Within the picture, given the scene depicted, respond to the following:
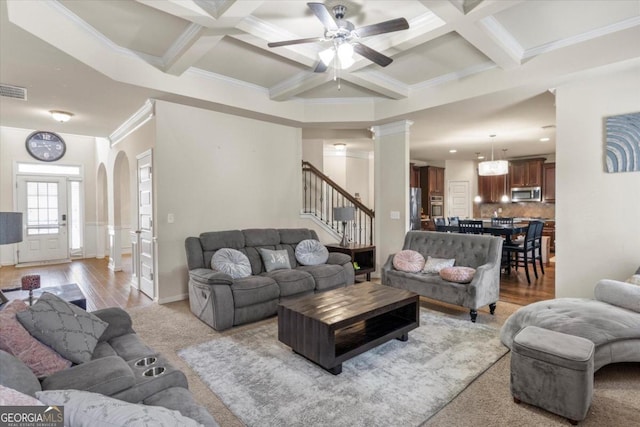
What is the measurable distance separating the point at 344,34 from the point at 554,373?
9.63ft

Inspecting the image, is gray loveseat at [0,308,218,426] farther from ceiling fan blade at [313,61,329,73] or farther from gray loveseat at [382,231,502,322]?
gray loveseat at [382,231,502,322]

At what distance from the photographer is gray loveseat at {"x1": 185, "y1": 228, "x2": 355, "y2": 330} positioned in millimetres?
3531

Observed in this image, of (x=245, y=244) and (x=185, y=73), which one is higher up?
(x=185, y=73)

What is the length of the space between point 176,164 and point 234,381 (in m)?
3.15

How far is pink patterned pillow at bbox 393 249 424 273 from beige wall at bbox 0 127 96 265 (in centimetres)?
753

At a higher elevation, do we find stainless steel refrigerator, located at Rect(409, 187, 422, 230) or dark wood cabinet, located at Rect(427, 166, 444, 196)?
dark wood cabinet, located at Rect(427, 166, 444, 196)

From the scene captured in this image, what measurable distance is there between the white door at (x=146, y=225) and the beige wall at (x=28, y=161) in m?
3.79

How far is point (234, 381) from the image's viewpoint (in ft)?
8.23

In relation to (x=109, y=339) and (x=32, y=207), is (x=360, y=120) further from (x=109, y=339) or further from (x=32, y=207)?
(x=32, y=207)

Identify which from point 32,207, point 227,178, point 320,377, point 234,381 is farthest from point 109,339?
point 32,207

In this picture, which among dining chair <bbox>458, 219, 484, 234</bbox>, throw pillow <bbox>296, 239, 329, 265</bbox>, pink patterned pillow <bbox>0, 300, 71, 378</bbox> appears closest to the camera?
pink patterned pillow <bbox>0, 300, 71, 378</bbox>

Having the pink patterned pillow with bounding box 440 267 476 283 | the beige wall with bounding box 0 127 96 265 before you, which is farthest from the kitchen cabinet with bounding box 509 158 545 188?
the beige wall with bounding box 0 127 96 265

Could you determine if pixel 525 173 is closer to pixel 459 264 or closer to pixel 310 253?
pixel 459 264

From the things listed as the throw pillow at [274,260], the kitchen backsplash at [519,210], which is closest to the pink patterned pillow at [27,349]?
the throw pillow at [274,260]
